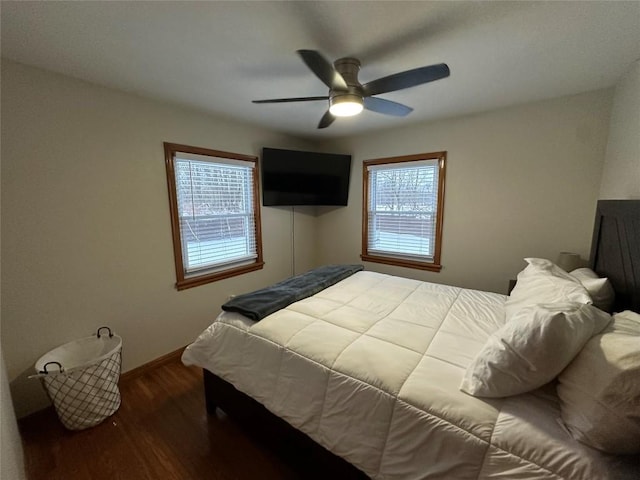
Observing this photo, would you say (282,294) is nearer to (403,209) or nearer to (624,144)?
(403,209)

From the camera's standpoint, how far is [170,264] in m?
2.50

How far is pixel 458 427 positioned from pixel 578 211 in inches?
95.8

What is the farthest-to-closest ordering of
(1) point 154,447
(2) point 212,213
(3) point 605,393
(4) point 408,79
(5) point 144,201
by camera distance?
(2) point 212,213, (5) point 144,201, (1) point 154,447, (4) point 408,79, (3) point 605,393

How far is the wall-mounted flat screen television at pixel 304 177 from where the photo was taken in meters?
3.25

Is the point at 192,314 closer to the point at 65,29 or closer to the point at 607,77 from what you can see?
the point at 65,29

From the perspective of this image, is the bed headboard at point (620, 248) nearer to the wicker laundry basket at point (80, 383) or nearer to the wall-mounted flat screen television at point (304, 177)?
the wall-mounted flat screen television at point (304, 177)

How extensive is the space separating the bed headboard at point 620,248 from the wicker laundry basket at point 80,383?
10.4 ft

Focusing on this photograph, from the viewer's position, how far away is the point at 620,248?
1569mm

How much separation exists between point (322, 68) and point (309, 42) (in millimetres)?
238

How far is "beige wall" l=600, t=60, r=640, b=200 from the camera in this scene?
173 cm

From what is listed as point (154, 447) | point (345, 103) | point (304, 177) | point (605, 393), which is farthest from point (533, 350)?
point (304, 177)

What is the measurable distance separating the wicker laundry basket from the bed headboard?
10.4 feet

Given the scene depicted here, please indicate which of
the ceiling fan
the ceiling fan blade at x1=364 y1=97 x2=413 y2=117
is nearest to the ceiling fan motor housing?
the ceiling fan

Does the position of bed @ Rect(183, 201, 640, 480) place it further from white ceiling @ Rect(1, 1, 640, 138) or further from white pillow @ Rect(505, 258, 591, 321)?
white ceiling @ Rect(1, 1, 640, 138)
